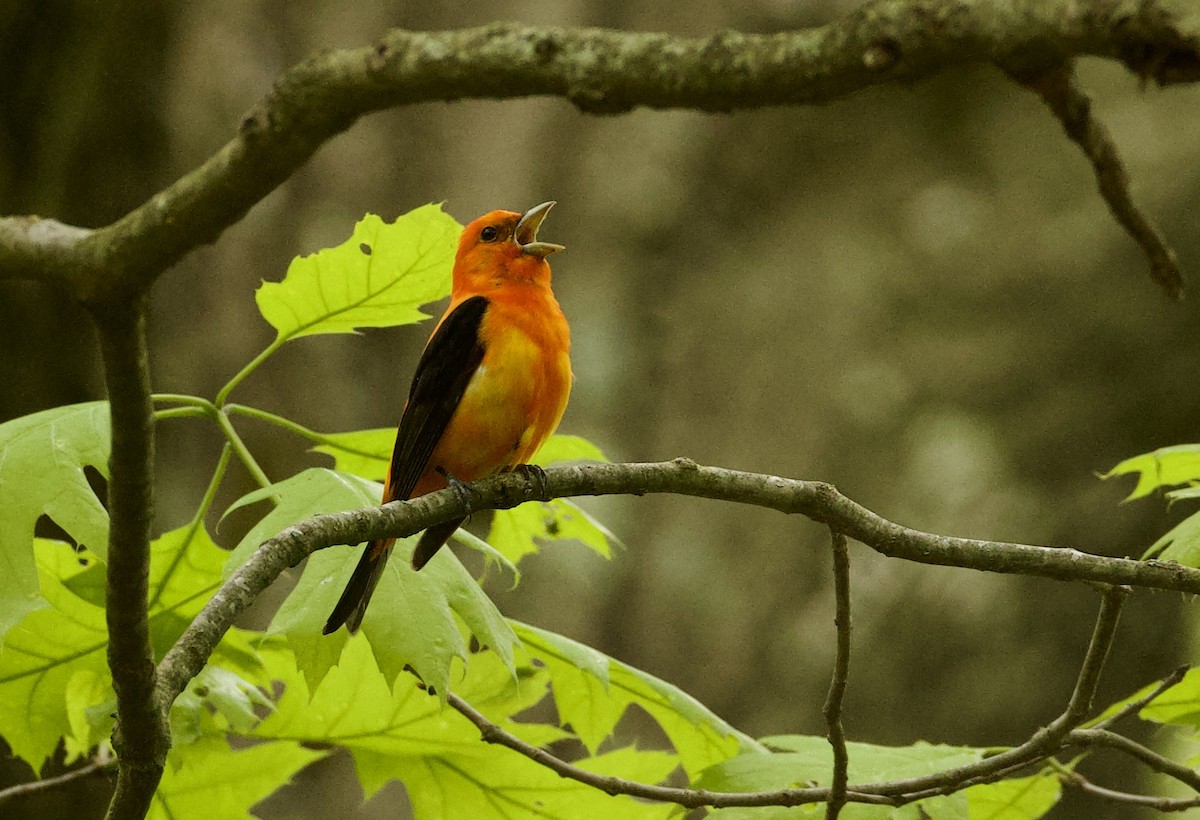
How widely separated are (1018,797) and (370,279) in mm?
1535

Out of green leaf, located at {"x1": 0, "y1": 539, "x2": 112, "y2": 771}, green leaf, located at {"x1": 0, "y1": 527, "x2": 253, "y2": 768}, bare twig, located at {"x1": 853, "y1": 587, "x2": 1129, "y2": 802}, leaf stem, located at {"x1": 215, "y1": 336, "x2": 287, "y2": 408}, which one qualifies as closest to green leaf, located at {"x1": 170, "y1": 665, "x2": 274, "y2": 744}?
green leaf, located at {"x1": 0, "y1": 527, "x2": 253, "y2": 768}

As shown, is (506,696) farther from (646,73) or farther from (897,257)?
(897,257)

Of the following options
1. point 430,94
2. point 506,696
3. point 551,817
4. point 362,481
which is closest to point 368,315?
point 362,481

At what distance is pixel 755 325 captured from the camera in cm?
529

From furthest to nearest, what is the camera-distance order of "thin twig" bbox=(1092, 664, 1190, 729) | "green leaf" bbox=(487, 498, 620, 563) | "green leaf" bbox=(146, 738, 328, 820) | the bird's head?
1. the bird's head
2. "green leaf" bbox=(487, 498, 620, 563)
3. "green leaf" bbox=(146, 738, 328, 820)
4. "thin twig" bbox=(1092, 664, 1190, 729)

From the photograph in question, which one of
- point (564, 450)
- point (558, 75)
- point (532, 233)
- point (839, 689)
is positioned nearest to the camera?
point (558, 75)

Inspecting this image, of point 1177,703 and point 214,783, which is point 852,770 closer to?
point 1177,703

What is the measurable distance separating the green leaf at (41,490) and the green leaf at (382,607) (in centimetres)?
23

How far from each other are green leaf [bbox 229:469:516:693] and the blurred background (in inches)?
91.2

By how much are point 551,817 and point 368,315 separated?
3.31 ft

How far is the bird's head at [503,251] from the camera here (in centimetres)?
329

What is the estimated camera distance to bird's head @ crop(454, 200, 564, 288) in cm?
329

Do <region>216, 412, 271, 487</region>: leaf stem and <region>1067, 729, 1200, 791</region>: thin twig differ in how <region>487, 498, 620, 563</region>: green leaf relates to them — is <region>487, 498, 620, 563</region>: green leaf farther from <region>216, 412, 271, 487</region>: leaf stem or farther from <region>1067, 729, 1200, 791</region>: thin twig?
<region>1067, 729, 1200, 791</region>: thin twig

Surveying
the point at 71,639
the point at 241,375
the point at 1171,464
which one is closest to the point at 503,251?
the point at 241,375
